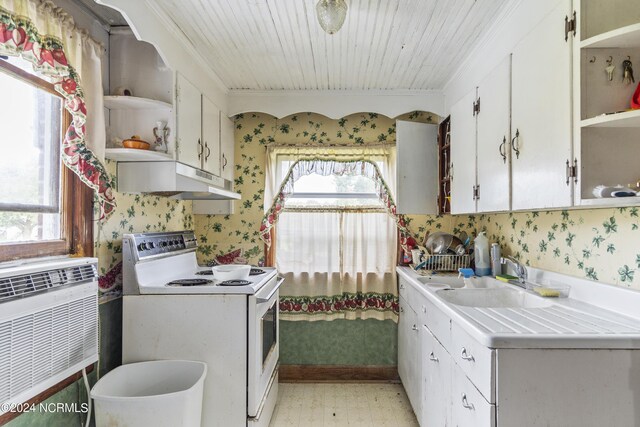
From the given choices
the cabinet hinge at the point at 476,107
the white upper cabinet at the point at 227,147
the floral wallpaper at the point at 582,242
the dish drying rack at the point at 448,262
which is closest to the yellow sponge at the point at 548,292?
the floral wallpaper at the point at 582,242

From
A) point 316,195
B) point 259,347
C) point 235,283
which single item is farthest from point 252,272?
point 316,195

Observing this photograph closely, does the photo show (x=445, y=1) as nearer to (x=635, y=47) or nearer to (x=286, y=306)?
(x=635, y=47)

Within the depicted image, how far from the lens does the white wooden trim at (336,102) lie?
121 inches

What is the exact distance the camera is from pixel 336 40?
7.25ft

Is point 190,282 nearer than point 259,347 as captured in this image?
No

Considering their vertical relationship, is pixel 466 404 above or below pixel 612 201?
below

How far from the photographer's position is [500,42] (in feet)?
6.45

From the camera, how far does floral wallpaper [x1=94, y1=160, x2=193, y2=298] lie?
1993 mm

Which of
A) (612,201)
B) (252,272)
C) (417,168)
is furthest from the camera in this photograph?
(417,168)

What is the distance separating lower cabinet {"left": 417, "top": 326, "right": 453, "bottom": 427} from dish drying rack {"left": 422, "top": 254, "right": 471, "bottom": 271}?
2.15 feet

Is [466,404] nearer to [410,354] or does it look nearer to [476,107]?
[410,354]

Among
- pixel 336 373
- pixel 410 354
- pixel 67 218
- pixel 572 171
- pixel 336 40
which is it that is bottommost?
A: pixel 336 373

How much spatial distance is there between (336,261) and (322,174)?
28.9 inches

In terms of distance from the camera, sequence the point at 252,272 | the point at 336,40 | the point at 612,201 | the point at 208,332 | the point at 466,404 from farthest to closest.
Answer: the point at 252,272, the point at 336,40, the point at 208,332, the point at 466,404, the point at 612,201
